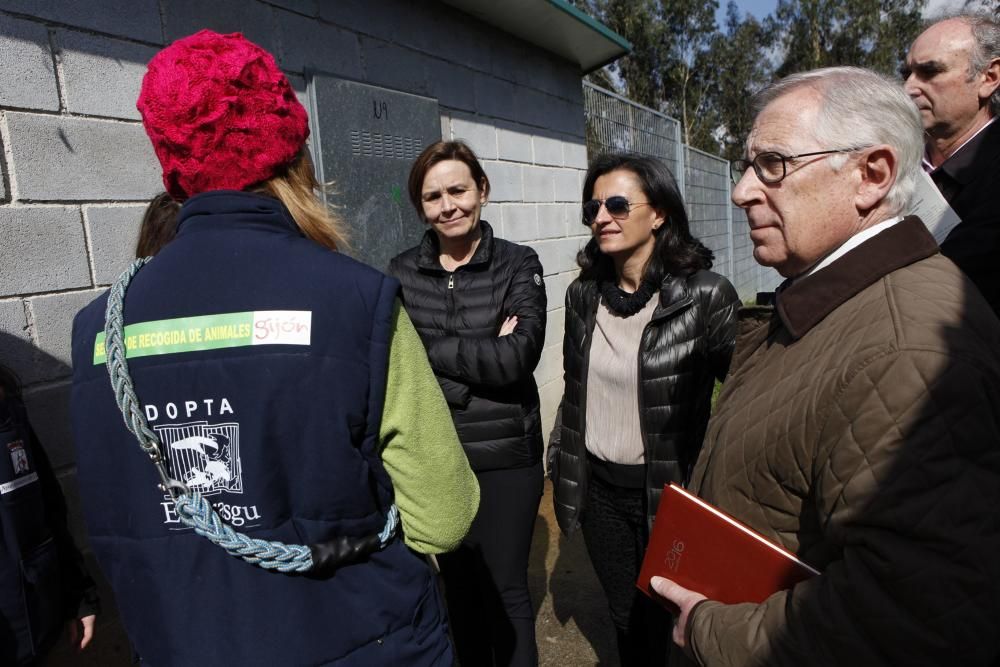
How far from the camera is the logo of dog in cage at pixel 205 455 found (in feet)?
3.64

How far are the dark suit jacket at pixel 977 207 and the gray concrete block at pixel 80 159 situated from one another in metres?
2.61

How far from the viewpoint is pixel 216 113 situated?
1.15 metres

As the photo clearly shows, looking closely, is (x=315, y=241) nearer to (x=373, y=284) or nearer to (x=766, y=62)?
(x=373, y=284)

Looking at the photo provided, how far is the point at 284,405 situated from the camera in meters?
1.10

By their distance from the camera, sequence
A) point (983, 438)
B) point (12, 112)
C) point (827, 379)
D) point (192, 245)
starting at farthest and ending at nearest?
1. point (12, 112)
2. point (192, 245)
3. point (827, 379)
4. point (983, 438)

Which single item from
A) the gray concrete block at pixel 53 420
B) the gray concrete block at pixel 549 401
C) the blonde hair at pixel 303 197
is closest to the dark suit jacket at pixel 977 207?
the blonde hair at pixel 303 197

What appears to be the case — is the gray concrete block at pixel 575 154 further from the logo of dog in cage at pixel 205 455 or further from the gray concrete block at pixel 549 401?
the logo of dog in cage at pixel 205 455

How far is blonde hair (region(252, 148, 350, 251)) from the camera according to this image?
1.26 metres

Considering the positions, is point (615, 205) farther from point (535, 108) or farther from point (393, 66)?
point (535, 108)

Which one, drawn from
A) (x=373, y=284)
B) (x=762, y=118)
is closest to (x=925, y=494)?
(x=762, y=118)

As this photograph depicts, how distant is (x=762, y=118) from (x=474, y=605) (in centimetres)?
204

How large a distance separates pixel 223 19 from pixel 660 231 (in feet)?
6.24

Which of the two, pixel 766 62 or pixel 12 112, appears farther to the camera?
pixel 766 62

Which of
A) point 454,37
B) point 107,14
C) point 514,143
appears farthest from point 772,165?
point 514,143
